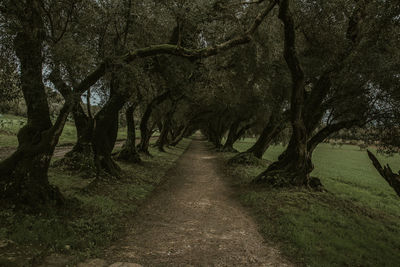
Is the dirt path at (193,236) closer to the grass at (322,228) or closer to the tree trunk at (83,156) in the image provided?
the grass at (322,228)

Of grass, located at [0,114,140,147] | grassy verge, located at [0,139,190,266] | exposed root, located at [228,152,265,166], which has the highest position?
grass, located at [0,114,140,147]

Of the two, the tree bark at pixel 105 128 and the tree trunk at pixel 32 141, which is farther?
the tree bark at pixel 105 128

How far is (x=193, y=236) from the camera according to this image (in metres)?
7.16

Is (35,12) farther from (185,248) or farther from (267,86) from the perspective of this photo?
(267,86)

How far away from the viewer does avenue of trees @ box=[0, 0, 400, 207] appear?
7.52m

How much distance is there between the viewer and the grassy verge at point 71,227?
535 centimetres

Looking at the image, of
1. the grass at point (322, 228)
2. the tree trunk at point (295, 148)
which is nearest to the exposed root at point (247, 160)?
the tree trunk at point (295, 148)

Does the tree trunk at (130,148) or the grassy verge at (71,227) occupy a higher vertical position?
the tree trunk at (130,148)

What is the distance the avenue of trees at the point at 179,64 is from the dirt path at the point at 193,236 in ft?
9.83

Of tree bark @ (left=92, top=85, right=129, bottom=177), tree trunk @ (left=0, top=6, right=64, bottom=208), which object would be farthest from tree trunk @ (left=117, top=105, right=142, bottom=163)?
tree trunk @ (left=0, top=6, right=64, bottom=208)

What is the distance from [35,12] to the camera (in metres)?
7.45

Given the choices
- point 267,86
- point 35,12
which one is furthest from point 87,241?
point 267,86

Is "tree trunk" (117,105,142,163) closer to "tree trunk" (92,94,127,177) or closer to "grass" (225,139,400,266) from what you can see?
"tree trunk" (92,94,127,177)

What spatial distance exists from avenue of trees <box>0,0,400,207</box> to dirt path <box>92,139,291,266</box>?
3.00 meters
